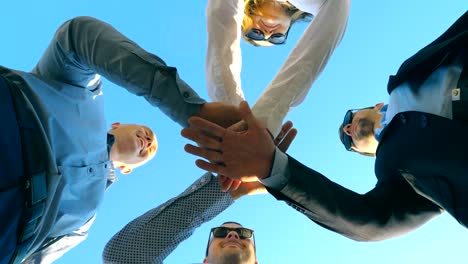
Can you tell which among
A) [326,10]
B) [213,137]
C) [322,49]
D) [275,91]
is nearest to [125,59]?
[213,137]

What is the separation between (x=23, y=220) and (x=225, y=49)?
1.24 m

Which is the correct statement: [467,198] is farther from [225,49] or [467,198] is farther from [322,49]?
[225,49]

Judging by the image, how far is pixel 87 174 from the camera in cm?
200

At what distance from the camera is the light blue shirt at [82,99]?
1.55 m

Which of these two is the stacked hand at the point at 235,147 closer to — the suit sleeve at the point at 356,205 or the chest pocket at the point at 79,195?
the suit sleeve at the point at 356,205

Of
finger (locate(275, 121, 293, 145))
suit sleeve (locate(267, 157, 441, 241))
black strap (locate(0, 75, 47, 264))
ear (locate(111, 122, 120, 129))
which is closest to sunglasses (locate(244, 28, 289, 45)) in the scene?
ear (locate(111, 122, 120, 129))

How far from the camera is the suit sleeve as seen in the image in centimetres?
163

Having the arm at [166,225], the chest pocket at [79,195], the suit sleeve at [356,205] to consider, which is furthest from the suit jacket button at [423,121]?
the chest pocket at [79,195]

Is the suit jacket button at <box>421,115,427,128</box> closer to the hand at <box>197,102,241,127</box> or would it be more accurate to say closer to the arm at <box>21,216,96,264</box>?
the hand at <box>197,102,241,127</box>

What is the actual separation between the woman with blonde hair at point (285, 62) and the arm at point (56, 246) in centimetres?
98

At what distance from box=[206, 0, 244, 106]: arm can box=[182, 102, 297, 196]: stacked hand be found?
1.76 ft

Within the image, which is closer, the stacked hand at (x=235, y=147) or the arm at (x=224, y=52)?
the stacked hand at (x=235, y=147)

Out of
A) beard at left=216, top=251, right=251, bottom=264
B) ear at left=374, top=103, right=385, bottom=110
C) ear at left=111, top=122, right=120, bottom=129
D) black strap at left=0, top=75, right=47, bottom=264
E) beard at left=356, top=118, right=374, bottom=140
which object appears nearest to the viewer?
black strap at left=0, top=75, right=47, bottom=264

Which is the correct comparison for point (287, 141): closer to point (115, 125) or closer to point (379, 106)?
point (115, 125)
